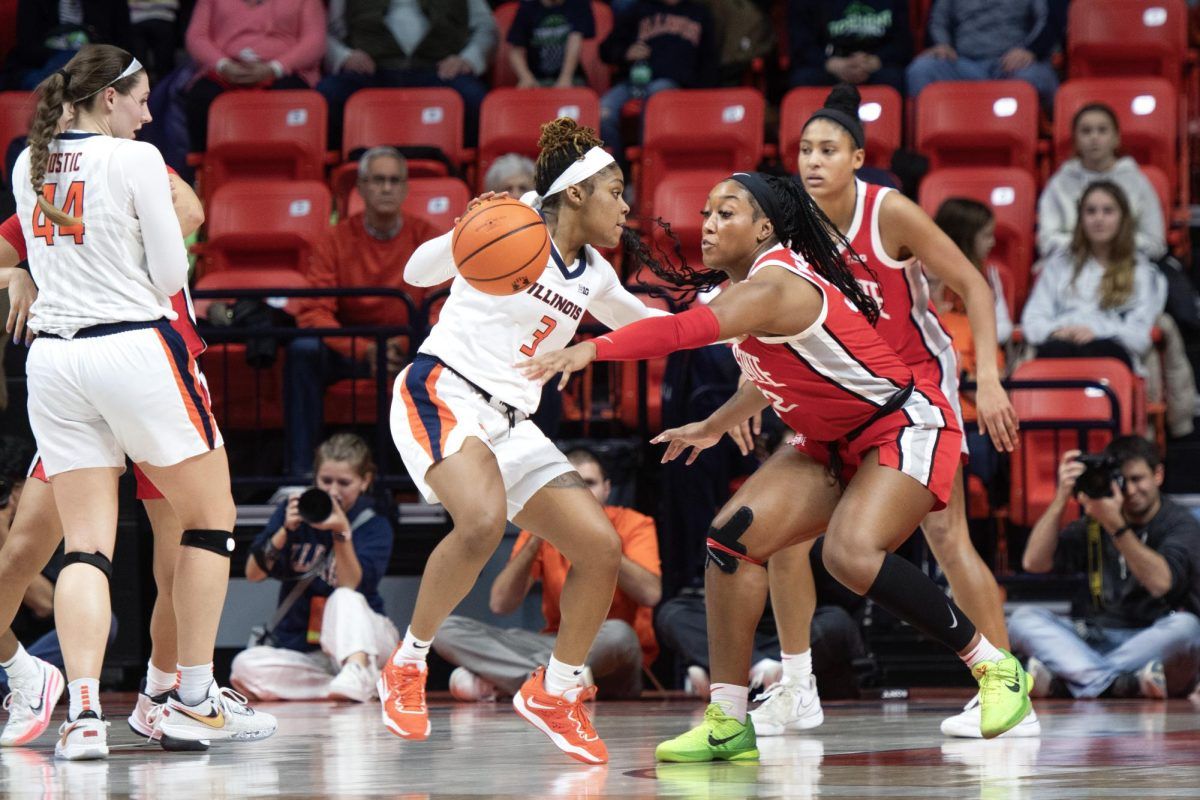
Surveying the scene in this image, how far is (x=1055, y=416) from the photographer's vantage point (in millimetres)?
8352

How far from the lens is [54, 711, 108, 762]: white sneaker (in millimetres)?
4625

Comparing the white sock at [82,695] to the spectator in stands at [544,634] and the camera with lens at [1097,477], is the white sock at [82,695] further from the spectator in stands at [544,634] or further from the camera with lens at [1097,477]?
the camera with lens at [1097,477]

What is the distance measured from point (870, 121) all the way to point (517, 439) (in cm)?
537

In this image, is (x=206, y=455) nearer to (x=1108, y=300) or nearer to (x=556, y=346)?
(x=556, y=346)

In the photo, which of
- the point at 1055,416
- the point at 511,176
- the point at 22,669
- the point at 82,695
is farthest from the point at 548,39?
the point at 82,695

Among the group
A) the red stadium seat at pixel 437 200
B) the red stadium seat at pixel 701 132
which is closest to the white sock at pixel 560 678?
the red stadium seat at pixel 437 200

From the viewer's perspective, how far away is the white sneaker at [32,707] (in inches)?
204

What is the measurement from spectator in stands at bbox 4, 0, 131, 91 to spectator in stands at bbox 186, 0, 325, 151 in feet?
1.46

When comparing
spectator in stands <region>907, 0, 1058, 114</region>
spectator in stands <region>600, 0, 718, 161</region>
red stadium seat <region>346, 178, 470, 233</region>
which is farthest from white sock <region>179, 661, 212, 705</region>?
spectator in stands <region>907, 0, 1058, 114</region>

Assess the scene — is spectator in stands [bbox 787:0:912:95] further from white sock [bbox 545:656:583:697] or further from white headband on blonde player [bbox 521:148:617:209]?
white sock [bbox 545:656:583:697]

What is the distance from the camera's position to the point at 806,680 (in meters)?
5.82

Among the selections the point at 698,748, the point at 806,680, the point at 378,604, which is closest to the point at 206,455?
the point at 698,748

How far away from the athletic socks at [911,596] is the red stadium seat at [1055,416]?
10.4ft

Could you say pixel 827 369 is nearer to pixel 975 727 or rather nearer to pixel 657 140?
pixel 975 727
